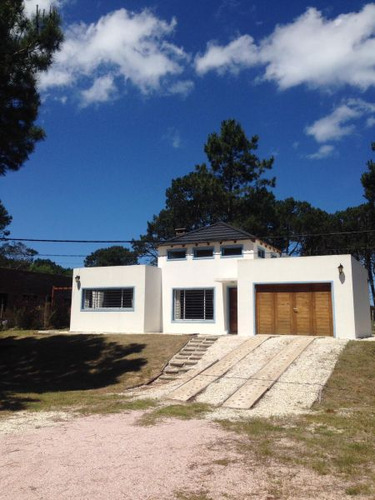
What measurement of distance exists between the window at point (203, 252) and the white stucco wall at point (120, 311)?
233 centimetres

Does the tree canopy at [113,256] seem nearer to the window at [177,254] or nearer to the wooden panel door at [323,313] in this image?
the window at [177,254]

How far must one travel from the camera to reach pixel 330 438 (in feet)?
23.3

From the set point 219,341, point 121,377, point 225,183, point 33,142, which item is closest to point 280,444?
point 121,377

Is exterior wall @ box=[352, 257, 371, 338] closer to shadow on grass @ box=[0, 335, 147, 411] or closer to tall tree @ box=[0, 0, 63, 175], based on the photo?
shadow on grass @ box=[0, 335, 147, 411]

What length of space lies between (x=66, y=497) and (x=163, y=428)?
11.2ft

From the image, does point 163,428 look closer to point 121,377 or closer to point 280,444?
point 280,444

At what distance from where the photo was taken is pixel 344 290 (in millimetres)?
18047

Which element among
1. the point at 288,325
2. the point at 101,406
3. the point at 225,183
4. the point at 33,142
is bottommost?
the point at 101,406

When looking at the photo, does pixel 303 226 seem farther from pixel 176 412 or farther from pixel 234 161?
pixel 176 412

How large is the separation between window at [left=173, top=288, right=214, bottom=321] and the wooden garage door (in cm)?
303

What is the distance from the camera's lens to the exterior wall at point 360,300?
1842 cm

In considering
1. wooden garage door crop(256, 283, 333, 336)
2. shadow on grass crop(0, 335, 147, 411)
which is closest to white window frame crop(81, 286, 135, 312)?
shadow on grass crop(0, 335, 147, 411)

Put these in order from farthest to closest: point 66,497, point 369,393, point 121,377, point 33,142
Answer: point 33,142 → point 121,377 → point 369,393 → point 66,497

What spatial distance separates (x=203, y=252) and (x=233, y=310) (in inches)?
143
